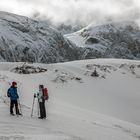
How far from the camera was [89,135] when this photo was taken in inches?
688

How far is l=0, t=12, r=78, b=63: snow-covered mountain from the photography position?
4612 inches

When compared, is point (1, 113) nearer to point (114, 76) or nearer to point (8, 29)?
point (114, 76)

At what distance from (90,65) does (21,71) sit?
1044 cm

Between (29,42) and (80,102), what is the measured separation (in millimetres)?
93132

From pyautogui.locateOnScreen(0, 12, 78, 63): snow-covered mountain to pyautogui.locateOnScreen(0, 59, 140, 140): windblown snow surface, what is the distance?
65.4m

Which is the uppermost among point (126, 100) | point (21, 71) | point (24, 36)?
point (24, 36)

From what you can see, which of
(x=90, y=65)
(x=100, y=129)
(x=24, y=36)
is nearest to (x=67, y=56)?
(x=24, y=36)

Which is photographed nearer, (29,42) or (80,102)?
(80,102)

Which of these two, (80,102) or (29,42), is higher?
(29,42)

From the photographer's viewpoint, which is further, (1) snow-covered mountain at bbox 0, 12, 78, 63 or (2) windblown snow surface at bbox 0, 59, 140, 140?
(1) snow-covered mountain at bbox 0, 12, 78, 63

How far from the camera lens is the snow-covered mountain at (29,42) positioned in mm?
117150

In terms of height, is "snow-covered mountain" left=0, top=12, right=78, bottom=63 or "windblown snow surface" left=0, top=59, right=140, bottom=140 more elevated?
"snow-covered mountain" left=0, top=12, right=78, bottom=63

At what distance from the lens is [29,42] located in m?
128

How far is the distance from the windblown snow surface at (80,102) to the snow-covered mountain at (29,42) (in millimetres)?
65433
